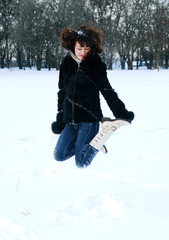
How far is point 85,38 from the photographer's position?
11.1 ft

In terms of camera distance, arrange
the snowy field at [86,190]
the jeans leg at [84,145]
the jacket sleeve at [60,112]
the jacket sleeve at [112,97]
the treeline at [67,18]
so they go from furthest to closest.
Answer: the treeline at [67,18] < the jacket sleeve at [60,112] < the jeans leg at [84,145] < the jacket sleeve at [112,97] < the snowy field at [86,190]

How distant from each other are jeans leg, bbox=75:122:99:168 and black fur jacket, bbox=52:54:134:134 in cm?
9

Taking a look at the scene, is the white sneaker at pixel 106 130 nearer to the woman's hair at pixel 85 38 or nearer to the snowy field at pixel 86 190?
the snowy field at pixel 86 190

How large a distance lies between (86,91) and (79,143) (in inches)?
23.9

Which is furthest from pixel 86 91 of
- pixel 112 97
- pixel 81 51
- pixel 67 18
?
pixel 67 18

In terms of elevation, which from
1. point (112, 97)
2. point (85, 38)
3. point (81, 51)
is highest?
point (85, 38)

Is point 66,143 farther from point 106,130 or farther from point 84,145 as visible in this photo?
point 106,130

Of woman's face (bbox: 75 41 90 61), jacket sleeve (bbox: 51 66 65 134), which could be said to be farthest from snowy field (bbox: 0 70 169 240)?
woman's face (bbox: 75 41 90 61)

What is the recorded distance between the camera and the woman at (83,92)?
3375 millimetres

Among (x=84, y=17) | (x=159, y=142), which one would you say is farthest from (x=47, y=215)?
(x=84, y=17)

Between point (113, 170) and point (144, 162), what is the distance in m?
0.62

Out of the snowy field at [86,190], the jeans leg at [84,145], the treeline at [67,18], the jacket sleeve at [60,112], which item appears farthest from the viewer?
the treeline at [67,18]

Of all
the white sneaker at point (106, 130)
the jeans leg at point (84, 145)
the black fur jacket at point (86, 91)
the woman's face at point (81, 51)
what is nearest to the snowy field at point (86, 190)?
the jeans leg at point (84, 145)

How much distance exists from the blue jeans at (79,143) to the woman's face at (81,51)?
2.47ft
